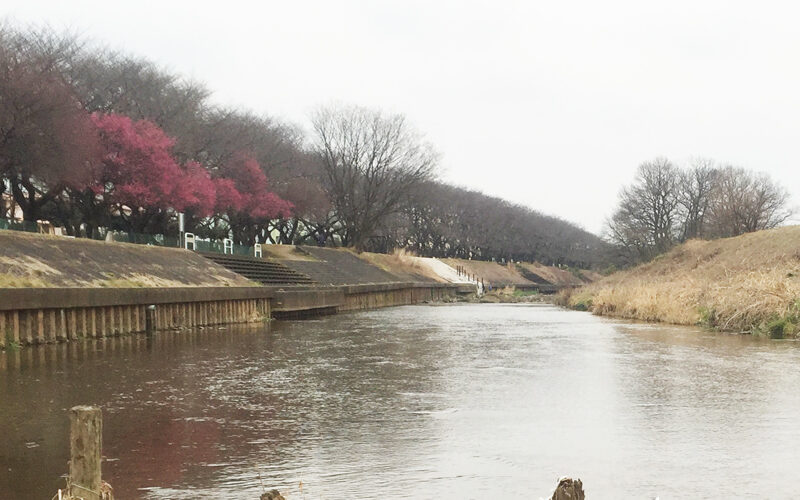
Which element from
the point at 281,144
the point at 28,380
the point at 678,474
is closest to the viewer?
the point at 678,474

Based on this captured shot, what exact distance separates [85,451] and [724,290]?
24.8 metres

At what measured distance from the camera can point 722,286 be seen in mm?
27969

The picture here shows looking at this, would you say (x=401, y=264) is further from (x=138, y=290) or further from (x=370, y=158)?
(x=138, y=290)

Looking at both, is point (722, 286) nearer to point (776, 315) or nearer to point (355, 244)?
point (776, 315)

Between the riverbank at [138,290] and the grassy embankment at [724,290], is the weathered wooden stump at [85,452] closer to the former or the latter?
the riverbank at [138,290]

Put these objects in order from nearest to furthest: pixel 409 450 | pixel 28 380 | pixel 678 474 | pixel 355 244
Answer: pixel 678 474, pixel 409 450, pixel 28 380, pixel 355 244

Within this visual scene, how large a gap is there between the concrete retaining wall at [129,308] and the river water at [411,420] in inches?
33.8

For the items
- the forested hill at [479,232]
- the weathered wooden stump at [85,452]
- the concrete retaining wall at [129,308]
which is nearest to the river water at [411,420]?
the concrete retaining wall at [129,308]

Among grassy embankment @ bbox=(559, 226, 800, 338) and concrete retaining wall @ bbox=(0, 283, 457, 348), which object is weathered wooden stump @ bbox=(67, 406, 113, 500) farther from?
grassy embankment @ bbox=(559, 226, 800, 338)

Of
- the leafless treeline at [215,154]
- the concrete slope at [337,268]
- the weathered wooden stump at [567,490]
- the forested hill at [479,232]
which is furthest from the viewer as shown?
the forested hill at [479,232]

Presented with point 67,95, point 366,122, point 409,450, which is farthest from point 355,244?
point 409,450

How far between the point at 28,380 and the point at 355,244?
196 ft

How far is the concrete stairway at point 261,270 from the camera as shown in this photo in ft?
128

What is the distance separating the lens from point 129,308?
22.8m
